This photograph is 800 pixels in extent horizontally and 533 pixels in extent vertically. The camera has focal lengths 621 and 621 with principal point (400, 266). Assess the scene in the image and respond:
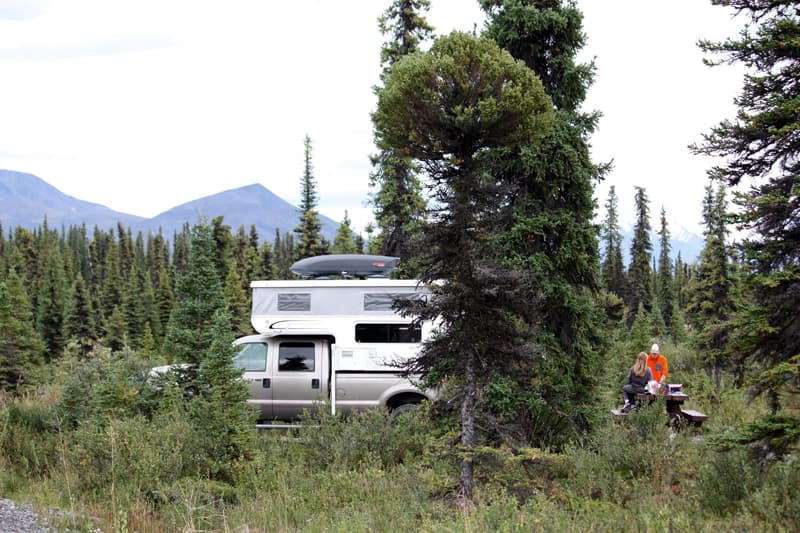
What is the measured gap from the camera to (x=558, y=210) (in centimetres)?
1101

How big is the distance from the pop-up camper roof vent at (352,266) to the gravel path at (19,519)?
24.7 feet

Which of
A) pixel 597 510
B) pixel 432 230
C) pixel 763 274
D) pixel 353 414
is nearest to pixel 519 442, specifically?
pixel 597 510

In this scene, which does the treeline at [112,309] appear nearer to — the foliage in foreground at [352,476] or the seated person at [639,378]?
the foliage in foreground at [352,476]

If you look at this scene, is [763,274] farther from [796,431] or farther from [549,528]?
[549,528]

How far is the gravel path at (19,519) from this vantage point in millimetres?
6172

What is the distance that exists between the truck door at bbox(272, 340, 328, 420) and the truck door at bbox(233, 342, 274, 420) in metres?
0.12

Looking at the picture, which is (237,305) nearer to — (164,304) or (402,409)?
(164,304)

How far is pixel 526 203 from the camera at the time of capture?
11.1m

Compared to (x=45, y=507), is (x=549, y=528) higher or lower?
higher

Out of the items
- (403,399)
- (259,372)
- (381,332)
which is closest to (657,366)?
(403,399)

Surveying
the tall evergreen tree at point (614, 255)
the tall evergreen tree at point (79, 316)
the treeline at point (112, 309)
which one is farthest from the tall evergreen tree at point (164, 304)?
the tall evergreen tree at point (614, 255)

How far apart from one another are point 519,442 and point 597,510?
3.61ft

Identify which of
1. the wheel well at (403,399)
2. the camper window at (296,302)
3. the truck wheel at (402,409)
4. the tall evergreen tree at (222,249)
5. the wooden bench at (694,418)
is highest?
the tall evergreen tree at (222,249)

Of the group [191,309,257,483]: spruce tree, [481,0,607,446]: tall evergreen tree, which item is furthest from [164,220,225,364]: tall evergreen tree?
[481,0,607,446]: tall evergreen tree
